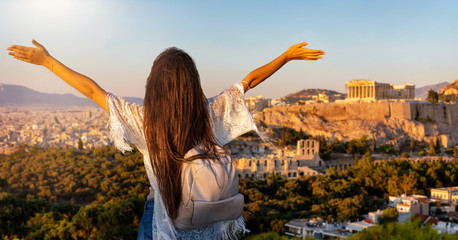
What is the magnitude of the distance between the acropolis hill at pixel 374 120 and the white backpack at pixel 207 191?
26365mm

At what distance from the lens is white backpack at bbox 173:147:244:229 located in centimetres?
100

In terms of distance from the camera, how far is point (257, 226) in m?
9.16

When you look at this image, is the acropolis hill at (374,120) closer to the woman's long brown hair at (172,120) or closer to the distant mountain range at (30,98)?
the distant mountain range at (30,98)

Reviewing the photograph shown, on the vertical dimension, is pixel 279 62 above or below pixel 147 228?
above

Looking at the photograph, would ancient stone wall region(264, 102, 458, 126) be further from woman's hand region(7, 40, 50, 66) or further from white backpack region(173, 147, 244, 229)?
white backpack region(173, 147, 244, 229)

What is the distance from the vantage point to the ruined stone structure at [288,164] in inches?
755

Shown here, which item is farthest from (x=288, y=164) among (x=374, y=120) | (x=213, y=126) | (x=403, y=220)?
(x=213, y=126)

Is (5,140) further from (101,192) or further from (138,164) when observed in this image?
(101,192)

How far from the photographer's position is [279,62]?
4.20 ft

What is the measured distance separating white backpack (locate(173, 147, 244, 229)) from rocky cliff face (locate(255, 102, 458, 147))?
2637cm

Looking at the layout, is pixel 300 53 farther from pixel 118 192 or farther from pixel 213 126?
pixel 118 192

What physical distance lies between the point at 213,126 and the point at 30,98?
3691 centimetres

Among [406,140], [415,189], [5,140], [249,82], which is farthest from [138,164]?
[406,140]

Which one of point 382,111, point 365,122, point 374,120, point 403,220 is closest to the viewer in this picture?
point 403,220
